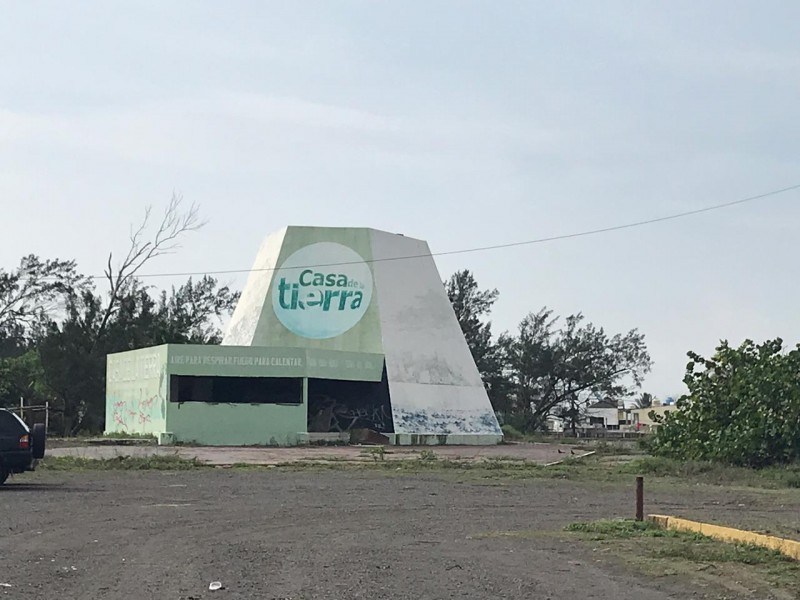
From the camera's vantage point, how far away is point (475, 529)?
1425cm

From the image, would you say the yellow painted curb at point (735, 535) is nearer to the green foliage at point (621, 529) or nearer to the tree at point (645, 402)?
the green foliage at point (621, 529)

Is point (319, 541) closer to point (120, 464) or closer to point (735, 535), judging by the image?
point (735, 535)

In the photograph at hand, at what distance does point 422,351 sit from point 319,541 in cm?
3649

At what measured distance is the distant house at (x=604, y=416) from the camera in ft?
302

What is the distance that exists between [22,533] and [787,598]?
880 centimetres

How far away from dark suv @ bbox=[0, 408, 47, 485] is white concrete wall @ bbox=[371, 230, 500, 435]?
25.7 metres

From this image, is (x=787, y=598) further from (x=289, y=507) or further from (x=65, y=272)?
(x=65, y=272)

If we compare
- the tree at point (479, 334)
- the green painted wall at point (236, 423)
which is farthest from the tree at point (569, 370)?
the green painted wall at point (236, 423)

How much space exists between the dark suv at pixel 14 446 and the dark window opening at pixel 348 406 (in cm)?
2574

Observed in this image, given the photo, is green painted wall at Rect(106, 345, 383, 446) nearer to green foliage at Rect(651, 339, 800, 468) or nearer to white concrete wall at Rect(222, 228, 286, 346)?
white concrete wall at Rect(222, 228, 286, 346)

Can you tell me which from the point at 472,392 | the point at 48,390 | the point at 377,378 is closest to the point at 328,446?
the point at 377,378

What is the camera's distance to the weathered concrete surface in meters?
33.3

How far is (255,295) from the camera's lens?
165ft

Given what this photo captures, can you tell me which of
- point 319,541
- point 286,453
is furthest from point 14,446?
point 286,453
